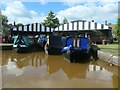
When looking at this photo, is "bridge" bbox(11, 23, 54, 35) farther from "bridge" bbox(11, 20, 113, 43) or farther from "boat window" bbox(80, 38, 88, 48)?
"boat window" bbox(80, 38, 88, 48)

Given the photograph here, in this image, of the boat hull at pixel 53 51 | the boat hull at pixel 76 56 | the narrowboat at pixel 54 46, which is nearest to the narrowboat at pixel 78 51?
the boat hull at pixel 76 56

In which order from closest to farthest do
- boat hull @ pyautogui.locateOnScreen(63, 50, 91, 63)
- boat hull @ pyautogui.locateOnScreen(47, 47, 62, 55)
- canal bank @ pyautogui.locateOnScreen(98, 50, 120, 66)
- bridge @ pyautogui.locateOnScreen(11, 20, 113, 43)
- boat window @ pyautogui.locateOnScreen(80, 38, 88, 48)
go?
canal bank @ pyautogui.locateOnScreen(98, 50, 120, 66) → boat hull @ pyautogui.locateOnScreen(63, 50, 91, 63) → boat window @ pyautogui.locateOnScreen(80, 38, 88, 48) → boat hull @ pyautogui.locateOnScreen(47, 47, 62, 55) → bridge @ pyautogui.locateOnScreen(11, 20, 113, 43)

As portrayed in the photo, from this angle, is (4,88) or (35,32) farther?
(35,32)

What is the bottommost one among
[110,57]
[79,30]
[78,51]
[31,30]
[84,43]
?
[110,57]

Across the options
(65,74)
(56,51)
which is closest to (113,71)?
(65,74)

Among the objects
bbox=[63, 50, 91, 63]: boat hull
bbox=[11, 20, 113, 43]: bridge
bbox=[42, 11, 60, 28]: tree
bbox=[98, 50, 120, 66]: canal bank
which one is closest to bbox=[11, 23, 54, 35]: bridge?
bbox=[11, 20, 113, 43]: bridge

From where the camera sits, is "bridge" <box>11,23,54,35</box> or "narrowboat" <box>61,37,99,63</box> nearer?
"narrowboat" <box>61,37,99,63</box>

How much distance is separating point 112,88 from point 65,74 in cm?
416

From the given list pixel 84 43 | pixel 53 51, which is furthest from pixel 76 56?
pixel 53 51

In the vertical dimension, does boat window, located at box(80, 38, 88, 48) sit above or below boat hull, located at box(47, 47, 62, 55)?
above

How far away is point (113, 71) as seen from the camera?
50.6 feet

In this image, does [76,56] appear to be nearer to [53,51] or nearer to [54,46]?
[53,51]

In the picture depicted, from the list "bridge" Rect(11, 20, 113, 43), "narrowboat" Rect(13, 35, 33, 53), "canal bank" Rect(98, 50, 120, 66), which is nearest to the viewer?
"canal bank" Rect(98, 50, 120, 66)

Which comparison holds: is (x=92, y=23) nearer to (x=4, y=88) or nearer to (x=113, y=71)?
(x=113, y=71)
